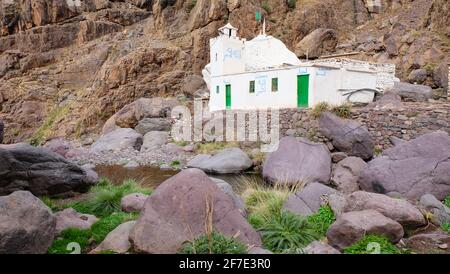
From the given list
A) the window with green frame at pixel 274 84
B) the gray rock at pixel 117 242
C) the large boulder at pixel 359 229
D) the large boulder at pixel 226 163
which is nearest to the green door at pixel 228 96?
the window with green frame at pixel 274 84

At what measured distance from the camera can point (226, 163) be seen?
1730 cm

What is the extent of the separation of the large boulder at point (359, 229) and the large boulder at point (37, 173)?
7290 millimetres

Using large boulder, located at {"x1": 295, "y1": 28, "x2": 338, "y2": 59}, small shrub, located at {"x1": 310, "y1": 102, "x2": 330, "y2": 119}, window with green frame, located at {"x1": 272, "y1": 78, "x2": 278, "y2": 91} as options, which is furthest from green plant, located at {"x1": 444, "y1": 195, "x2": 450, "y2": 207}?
large boulder, located at {"x1": 295, "y1": 28, "x2": 338, "y2": 59}

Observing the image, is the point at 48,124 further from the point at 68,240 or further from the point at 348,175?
the point at 68,240

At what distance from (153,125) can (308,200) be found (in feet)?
69.3

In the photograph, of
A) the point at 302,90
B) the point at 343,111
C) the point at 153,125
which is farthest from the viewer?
the point at 153,125

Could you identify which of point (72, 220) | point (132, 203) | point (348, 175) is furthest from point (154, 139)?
point (72, 220)

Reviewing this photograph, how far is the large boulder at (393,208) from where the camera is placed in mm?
6742

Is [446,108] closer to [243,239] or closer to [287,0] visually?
[243,239]

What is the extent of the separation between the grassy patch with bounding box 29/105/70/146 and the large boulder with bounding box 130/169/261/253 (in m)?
33.3

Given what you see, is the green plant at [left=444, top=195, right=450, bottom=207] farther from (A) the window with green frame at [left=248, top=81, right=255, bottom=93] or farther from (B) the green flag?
(B) the green flag
